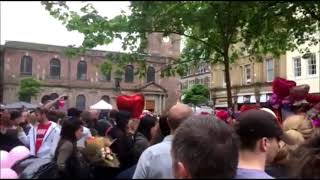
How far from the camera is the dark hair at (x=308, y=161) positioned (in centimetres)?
235

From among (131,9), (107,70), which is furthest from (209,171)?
(107,70)

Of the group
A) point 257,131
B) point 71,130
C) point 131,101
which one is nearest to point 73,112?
point 71,130

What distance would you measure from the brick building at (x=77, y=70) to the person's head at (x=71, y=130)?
5.85 feet

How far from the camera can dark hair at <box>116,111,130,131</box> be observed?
17.9 ft

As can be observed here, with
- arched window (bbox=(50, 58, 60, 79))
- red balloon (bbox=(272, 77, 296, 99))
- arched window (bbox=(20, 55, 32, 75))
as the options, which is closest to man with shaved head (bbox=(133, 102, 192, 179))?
arched window (bbox=(50, 58, 60, 79))

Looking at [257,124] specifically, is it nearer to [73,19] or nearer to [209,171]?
[209,171]

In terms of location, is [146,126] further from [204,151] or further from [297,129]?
[204,151]

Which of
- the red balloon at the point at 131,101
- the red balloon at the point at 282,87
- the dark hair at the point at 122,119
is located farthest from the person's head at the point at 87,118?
the red balloon at the point at 282,87

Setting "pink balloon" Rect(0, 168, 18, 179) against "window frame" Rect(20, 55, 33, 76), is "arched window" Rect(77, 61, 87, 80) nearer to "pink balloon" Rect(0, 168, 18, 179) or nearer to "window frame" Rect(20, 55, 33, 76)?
"window frame" Rect(20, 55, 33, 76)

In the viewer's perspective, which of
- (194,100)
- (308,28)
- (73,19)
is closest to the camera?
(73,19)

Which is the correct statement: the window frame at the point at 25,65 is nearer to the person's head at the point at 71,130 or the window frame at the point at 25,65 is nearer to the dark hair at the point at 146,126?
the person's head at the point at 71,130

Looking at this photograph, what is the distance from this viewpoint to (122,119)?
547 cm

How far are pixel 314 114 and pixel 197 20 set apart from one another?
2.76m

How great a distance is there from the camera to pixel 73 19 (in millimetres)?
2148
